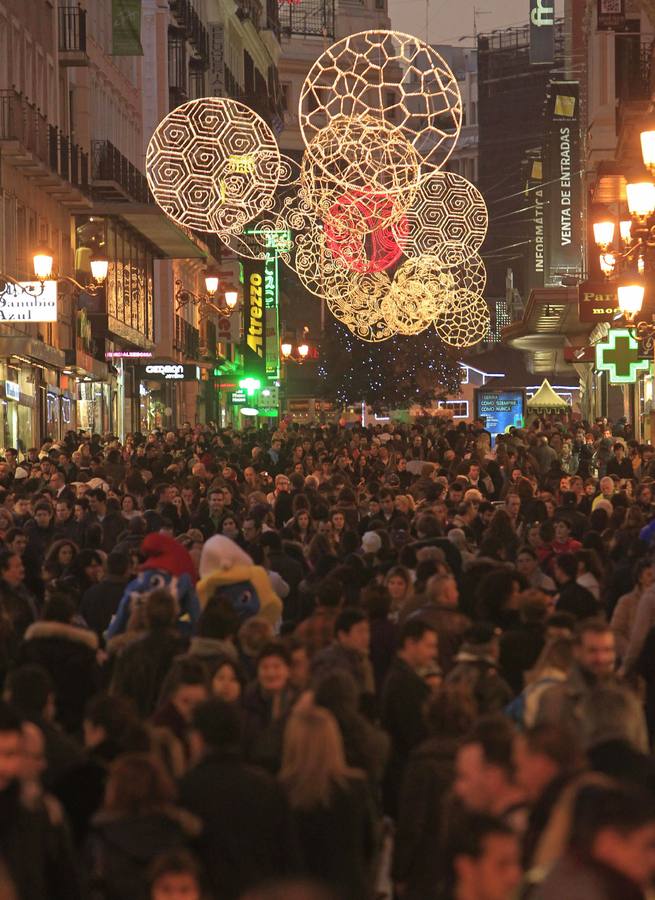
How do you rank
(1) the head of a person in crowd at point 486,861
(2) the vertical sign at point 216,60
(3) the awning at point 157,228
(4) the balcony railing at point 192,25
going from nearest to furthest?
(1) the head of a person in crowd at point 486,861
(3) the awning at point 157,228
(4) the balcony railing at point 192,25
(2) the vertical sign at point 216,60

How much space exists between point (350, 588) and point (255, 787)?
6649mm

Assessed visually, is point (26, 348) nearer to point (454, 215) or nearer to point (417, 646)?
point (454, 215)

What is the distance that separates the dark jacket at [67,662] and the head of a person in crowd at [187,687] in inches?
62.7

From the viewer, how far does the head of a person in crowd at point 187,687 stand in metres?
8.98

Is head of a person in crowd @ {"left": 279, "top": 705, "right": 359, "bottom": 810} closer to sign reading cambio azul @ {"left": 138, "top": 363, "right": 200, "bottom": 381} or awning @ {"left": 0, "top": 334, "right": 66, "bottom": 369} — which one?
awning @ {"left": 0, "top": 334, "right": 66, "bottom": 369}

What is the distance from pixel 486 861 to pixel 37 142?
36805 mm

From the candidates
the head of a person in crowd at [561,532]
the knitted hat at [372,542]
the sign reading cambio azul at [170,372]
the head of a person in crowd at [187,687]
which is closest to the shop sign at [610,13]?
the sign reading cambio azul at [170,372]

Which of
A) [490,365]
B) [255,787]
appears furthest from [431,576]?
[490,365]

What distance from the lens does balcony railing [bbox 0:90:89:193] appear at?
3859cm

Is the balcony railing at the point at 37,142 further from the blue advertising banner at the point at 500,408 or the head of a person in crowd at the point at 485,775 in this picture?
the head of a person in crowd at the point at 485,775

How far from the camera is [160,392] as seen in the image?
68.6m

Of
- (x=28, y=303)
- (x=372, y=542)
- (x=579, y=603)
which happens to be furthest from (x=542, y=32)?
(x=579, y=603)

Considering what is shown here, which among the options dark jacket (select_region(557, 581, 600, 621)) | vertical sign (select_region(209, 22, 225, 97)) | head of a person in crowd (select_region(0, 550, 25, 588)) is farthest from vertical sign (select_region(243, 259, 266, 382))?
dark jacket (select_region(557, 581, 600, 621))

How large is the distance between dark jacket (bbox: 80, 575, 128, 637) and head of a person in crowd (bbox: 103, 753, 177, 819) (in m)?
6.78
